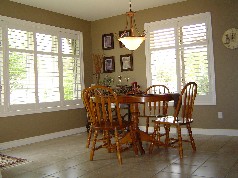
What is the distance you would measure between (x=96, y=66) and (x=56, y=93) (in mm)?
1283

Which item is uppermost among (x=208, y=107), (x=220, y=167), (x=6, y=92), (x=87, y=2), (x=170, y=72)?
(x=87, y=2)

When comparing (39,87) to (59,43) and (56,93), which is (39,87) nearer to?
(56,93)

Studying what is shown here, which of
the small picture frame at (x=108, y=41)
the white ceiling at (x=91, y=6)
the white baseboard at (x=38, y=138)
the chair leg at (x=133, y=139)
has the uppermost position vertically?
the white ceiling at (x=91, y=6)

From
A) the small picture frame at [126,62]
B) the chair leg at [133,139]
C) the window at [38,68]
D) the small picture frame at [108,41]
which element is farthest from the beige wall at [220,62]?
the window at [38,68]

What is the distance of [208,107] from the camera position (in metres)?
5.05

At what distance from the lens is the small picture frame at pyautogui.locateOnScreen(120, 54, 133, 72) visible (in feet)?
19.4

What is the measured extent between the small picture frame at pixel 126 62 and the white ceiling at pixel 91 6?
98cm

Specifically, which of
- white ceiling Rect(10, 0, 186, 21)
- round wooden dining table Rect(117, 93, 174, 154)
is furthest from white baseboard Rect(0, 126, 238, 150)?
white ceiling Rect(10, 0, 186, 21)

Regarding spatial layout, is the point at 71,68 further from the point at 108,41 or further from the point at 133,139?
the point at 133,139

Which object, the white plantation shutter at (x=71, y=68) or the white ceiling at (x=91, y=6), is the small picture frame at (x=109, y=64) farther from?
the white ceiling at (x=91, y=6)

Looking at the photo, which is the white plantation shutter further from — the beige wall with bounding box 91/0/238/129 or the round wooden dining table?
the round wooden dining table

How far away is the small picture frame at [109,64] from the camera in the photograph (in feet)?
20.3

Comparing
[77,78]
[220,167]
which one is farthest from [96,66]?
[220,167]

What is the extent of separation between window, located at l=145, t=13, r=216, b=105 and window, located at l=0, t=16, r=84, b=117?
1.69 m
